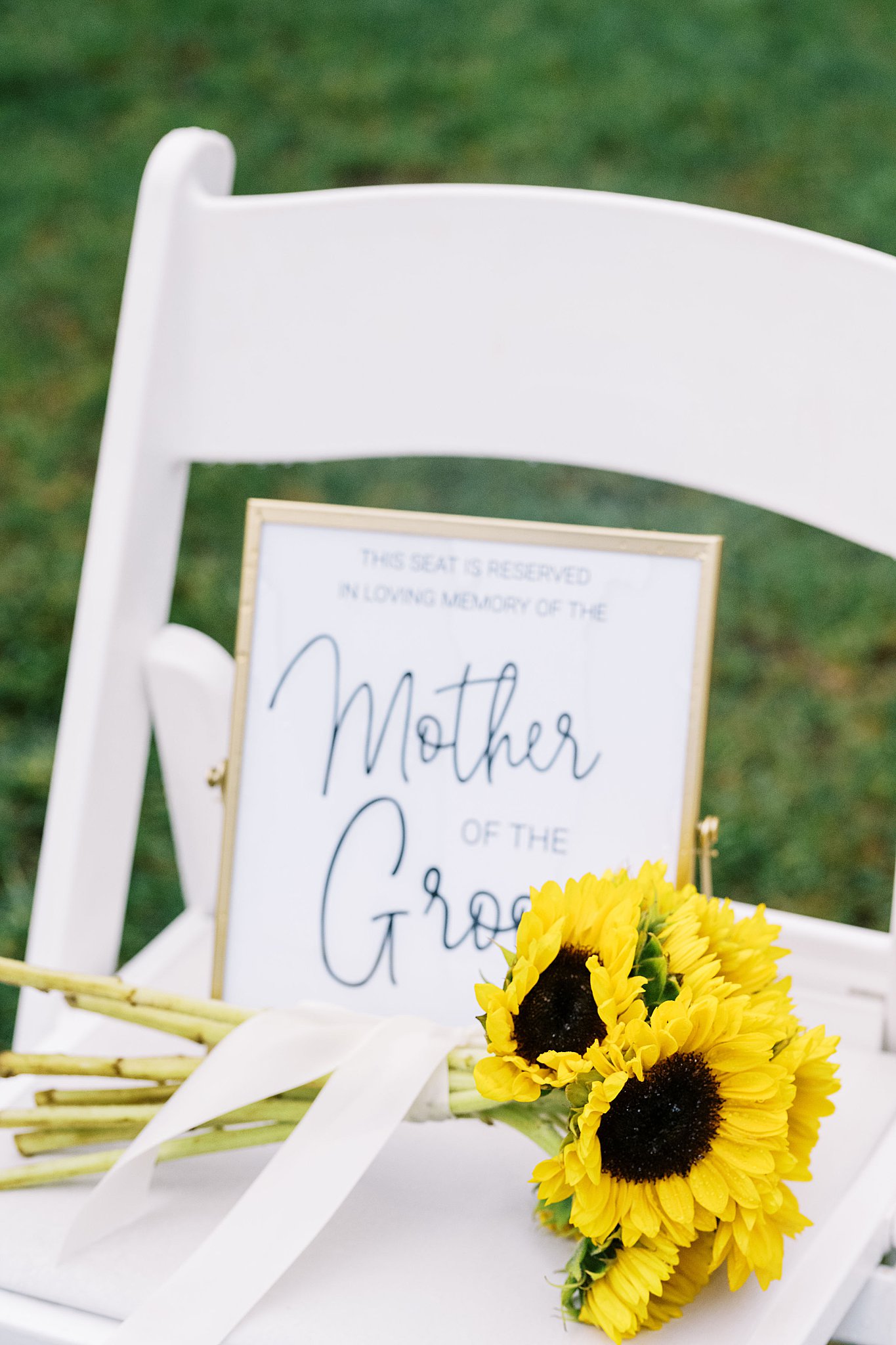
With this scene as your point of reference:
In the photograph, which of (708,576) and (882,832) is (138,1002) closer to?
(708,576)

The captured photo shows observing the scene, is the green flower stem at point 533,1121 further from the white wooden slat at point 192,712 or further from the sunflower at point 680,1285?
the white wooden slat at point 192,712

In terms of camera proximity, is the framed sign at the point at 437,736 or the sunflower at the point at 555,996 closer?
the sunflower at the point at 555,996

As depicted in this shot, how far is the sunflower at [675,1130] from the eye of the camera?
61cm

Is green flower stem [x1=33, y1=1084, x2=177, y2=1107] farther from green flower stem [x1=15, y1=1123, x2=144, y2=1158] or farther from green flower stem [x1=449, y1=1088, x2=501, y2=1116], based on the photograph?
green flower stem [x1=449, y1=1088, x2=501, y2=1116]

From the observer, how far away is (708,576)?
80 centimetres

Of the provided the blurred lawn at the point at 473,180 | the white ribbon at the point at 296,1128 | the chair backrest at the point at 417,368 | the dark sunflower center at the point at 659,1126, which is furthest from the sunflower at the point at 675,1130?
the blurred lawn at the point at 473,180

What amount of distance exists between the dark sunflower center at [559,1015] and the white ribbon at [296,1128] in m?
0.11

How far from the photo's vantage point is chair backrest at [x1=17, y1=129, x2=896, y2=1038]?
89 centimetres

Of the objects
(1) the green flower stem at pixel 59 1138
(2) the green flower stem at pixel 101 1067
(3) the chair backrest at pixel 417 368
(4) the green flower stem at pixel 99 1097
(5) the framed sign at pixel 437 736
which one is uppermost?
(3) the chair backrest at pixel 417 368

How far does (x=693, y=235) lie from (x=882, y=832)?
1.16 m

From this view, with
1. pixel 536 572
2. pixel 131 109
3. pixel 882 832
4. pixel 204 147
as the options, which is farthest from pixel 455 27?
pixel 536 572

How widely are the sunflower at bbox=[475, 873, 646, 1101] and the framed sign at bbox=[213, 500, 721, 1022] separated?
16cm

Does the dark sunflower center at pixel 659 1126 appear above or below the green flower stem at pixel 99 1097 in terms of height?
above

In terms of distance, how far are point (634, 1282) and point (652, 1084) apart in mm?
87
